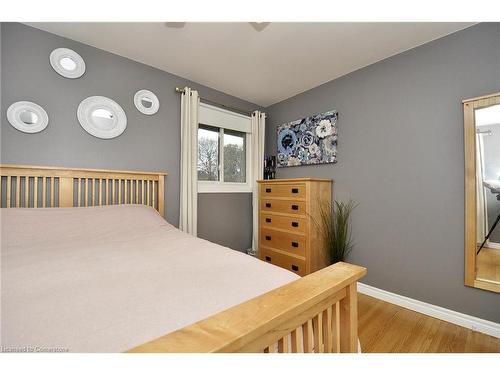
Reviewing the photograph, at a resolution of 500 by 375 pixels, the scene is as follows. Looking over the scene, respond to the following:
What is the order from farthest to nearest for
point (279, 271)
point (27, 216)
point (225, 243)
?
1. point (225, 243)
2. point (27, 216)
3. point (279, 271)

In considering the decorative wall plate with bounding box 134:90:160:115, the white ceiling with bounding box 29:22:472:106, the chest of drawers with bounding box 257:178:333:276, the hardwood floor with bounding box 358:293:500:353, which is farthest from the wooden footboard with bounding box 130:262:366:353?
the decorative wall plate with bounding box 134:90:160:115

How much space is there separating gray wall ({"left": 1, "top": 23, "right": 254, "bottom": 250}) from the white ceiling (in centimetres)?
14

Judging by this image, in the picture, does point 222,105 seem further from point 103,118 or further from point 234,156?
point 103,118

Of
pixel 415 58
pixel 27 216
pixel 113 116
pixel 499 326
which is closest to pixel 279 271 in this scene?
pixel 27 216

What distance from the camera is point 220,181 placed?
298 centimetres

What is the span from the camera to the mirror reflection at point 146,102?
7.47 ft

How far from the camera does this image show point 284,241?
97.1 inches

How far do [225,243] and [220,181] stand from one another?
0.85 meters

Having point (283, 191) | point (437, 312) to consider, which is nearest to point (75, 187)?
point (283, 191)

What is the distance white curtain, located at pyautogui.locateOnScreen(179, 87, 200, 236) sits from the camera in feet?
8.06

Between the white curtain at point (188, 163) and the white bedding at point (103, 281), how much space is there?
91 centimetres

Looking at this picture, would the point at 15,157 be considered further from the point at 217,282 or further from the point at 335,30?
the point at 335,30

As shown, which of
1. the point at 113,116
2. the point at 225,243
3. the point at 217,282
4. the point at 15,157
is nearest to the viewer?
the point at 217,282

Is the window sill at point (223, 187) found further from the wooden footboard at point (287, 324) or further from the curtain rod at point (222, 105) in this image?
the wooden footboard at point (287, 324)
